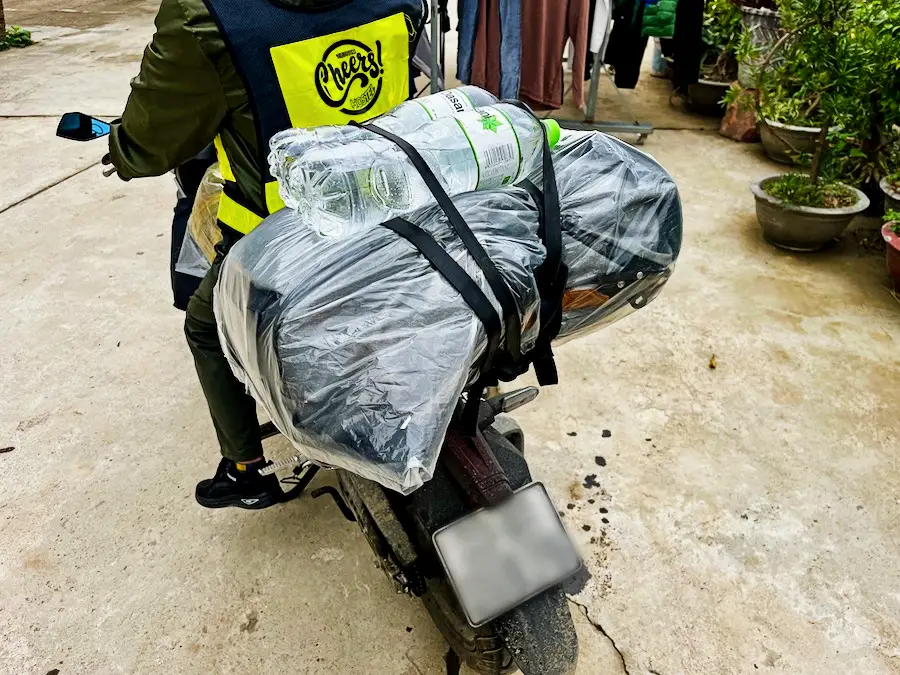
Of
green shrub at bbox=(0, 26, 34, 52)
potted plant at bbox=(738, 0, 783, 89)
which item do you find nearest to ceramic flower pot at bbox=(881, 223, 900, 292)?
potted plant at bbox=(738, 0, 783, 89)

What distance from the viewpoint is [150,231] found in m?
3.27

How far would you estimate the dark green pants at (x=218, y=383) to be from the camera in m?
1.50

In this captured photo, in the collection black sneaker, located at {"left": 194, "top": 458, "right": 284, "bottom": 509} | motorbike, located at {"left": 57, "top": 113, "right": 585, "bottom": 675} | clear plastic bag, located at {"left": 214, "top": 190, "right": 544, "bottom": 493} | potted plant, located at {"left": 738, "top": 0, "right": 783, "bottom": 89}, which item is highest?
clear plastic bag, located at {"left": 214, "top": 190, "right": 544, "bottom": 493}

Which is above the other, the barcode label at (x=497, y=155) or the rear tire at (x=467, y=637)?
the barcode label at (x=497, y=155)

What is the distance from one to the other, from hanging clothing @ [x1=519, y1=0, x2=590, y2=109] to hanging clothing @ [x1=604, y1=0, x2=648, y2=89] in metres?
0.30

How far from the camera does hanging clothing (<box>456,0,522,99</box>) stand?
3.71m

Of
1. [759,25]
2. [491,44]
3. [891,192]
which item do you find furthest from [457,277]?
[759,25]

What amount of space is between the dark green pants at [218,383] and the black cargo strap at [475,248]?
26.0 inches

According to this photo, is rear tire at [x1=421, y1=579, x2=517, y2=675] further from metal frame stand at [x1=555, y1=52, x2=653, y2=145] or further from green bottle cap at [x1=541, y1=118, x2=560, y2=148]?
metal frame stand at [x1=555, y1=52, x2=653, y2=145]

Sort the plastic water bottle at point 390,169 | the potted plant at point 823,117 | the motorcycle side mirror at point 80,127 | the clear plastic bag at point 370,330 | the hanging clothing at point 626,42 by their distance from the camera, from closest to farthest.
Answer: the clear plastic bag at point 370,330
the plastic water bottle at point 390,169
the motorcycle side mirror at point 80,127
the potted plant at point 823,117
the hanging clothing at point 626,42

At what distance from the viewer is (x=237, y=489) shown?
1728 millimetres

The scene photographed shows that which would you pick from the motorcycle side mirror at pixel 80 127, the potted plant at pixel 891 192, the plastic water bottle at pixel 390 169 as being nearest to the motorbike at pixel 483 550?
the plastic water bottle at pixel 390 169

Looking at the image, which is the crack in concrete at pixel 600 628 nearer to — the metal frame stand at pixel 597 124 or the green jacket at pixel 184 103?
the green jacket at pixel 184 103

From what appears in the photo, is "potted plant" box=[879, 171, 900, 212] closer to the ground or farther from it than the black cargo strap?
closer to the ground
